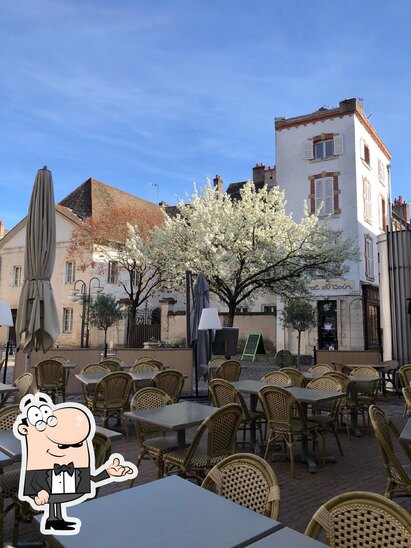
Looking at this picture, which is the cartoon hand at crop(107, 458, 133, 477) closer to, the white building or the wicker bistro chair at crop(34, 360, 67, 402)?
the wicker bistro chair at crop(34, 360, 67, 402)

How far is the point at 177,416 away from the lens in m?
4.57

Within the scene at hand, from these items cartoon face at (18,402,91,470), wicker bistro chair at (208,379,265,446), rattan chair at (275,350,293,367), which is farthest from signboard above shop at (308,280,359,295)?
cartoon face at (18,402,91,470)

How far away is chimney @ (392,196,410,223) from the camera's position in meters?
32.0

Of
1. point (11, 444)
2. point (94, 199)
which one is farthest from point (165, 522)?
point (94, 199)

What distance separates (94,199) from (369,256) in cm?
1904

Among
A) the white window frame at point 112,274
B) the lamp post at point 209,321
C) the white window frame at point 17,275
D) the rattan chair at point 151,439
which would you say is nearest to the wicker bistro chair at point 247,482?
the rattan chair at point 151,439

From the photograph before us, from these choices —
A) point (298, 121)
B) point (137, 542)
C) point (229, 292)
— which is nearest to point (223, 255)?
point (229, 292)

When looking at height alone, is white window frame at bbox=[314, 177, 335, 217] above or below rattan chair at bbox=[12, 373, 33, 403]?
above

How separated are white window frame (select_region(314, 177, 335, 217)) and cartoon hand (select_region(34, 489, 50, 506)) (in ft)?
75.3

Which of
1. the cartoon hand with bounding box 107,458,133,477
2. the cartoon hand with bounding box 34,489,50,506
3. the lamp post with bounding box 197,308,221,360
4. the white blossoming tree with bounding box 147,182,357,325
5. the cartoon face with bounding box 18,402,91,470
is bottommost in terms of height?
the cartoon hand with bounding box 34,489,50,506

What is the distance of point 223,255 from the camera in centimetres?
1792

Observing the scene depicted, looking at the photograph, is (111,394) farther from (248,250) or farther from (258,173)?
(258,173)

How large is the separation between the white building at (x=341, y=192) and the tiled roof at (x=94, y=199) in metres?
10.9

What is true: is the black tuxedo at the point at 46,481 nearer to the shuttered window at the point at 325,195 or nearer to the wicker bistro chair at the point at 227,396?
the wicker bistro chair at the point at 227,396
